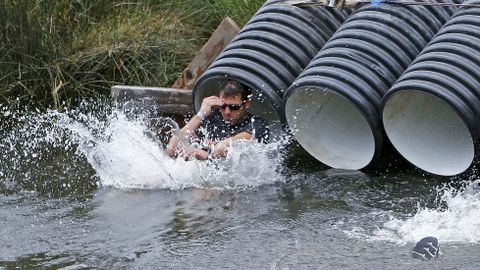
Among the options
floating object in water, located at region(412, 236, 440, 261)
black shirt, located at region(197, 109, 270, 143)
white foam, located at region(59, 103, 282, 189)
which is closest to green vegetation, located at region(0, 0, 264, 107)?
white foam, located at region(59, 103, 282, 189)

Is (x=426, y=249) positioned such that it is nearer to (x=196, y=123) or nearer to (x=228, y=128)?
(x=228, y=128)

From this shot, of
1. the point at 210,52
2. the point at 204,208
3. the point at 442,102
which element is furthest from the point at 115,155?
the point at 442,102

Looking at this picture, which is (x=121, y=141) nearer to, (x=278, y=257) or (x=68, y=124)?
(x=68, y=124)

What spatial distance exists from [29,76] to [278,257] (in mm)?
4717

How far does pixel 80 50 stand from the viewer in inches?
410

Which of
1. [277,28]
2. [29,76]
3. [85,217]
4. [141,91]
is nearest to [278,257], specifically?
[85,217]

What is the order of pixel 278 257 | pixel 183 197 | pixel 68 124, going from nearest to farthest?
pixel 278 257 → pixel 183 197 → pixel 68 124

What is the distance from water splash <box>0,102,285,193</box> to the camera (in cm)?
796

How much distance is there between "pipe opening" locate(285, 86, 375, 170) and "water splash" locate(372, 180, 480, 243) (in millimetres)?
1258

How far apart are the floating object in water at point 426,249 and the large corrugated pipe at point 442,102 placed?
1.58 meters

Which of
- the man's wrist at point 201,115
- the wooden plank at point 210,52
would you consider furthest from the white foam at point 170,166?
the wooden plank at point 210,52

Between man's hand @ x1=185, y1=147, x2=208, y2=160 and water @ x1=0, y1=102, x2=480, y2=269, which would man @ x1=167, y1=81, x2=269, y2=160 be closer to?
man's hand @ x1=185, y1=147, x2=208, y2=160

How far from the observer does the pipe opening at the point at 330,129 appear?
27.4 ft

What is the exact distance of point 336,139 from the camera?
8.52m
